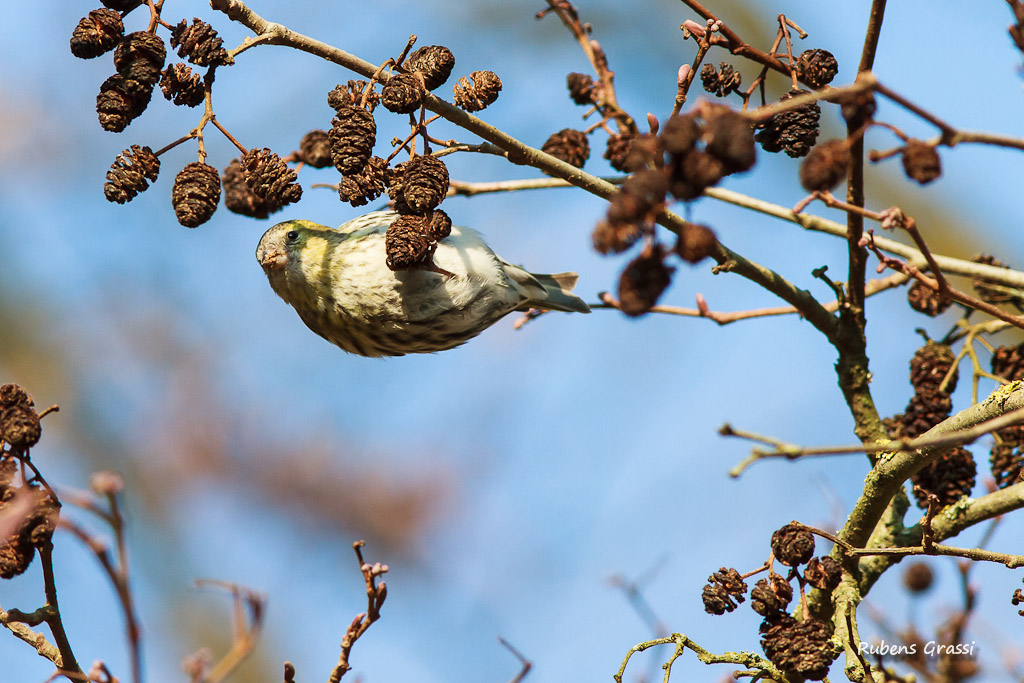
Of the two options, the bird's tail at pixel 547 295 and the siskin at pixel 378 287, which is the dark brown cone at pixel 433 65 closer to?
the siskin at pixel 378 287

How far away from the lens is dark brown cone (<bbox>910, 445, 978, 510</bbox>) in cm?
226

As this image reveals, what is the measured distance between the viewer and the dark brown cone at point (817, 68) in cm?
196

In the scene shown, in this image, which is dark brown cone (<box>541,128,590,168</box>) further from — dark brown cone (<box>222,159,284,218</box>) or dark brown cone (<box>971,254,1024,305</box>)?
dark brown cone (<box>971,254,1024,305</box>)

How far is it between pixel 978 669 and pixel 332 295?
1911mm

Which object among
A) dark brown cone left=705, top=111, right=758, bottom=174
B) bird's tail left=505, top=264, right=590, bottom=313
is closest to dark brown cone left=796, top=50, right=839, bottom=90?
dark brown cone left=705, top=111, right=758, bottom=174

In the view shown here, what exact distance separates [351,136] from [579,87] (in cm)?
75

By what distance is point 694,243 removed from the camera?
1.15 m

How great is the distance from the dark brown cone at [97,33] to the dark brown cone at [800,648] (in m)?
1.63

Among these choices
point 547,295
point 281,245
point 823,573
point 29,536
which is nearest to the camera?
point 29,536

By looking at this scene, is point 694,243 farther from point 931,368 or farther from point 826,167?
point 931,368

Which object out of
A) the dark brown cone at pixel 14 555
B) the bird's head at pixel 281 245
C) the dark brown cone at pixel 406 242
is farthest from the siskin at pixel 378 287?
the dark brown cone at pixel 14 555

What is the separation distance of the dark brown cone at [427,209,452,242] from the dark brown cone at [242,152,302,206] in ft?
0.91

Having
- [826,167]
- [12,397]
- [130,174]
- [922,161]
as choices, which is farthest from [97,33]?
[922,161]

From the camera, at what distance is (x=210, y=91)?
1.80 metres
